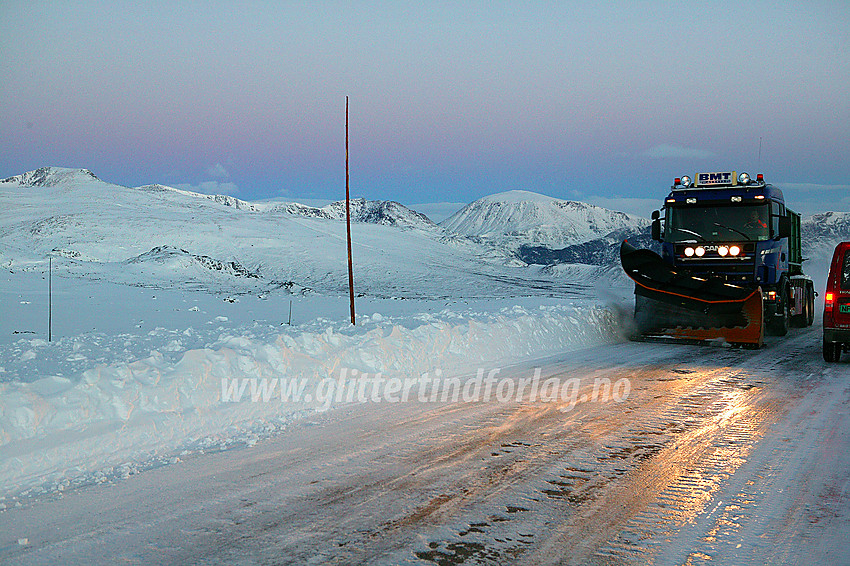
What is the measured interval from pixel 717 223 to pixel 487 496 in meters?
11.5

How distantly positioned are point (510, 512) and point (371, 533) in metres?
0.93

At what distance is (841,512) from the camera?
4.25 metres

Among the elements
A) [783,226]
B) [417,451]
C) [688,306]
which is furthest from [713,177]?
[417,451]

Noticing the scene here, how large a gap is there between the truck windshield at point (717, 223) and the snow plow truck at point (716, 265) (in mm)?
19

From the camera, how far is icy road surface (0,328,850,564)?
144 inches

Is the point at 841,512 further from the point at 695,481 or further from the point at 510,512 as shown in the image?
the point at 510,512

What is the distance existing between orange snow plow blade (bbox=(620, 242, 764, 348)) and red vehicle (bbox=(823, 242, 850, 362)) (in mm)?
2419

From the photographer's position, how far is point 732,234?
45.4 feet

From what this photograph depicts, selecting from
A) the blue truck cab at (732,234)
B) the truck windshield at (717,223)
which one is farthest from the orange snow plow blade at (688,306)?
the truck windshield at (717,223)

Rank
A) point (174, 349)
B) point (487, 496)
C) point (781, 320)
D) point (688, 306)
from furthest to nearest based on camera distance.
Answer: point (781, 320) < point (688, 306) < point (174, 349) < point (487, 496)

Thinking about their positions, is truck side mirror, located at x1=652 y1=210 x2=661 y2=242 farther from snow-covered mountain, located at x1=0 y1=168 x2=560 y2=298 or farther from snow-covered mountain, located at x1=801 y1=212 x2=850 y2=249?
snow-covered mountain, located at x1=801 y1=212 x2=850 y2=249

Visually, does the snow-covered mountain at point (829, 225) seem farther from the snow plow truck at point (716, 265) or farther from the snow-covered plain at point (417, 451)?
the snow-covered plain at point (417, 451)

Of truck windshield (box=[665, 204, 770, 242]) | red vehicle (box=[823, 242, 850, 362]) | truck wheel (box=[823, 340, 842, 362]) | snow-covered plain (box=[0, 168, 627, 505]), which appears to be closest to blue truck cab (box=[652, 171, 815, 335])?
truck windshield (box=[665, 204, 770, 242])

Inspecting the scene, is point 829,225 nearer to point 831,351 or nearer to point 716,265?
point 716,265
